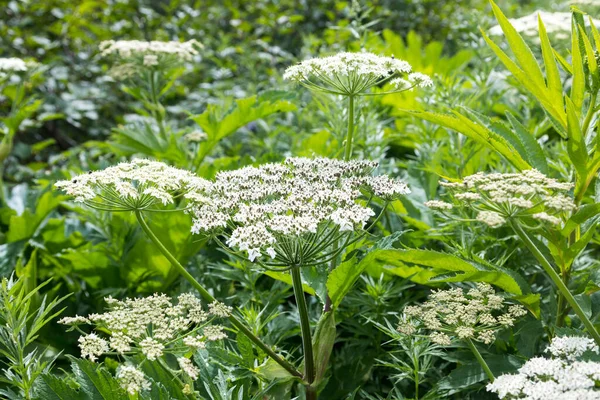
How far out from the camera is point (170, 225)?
2.37 meters

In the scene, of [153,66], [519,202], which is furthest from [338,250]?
[153,66]

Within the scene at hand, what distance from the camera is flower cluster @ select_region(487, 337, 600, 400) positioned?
3.61ft

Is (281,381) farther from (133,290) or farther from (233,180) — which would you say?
(133,290)

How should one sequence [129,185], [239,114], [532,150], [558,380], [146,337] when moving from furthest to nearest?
[239,114], [532,150], [129,185], [146,337], [558,380]

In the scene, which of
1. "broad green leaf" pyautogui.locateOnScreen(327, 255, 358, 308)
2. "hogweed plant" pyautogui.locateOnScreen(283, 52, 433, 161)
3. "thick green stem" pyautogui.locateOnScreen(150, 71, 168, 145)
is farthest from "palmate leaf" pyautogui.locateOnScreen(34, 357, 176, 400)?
"thick green stem" pyautogui.locateOnScreen(150, 71, 168, 145)

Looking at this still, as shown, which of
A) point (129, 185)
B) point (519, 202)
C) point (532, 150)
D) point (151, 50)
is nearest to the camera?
point (519, 202)

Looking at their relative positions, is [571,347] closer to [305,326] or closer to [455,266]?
[455,266]

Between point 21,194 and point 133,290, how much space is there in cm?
115

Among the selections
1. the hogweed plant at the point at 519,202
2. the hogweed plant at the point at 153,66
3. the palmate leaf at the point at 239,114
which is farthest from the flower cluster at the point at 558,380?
the hogweed plant at the point at 153,66

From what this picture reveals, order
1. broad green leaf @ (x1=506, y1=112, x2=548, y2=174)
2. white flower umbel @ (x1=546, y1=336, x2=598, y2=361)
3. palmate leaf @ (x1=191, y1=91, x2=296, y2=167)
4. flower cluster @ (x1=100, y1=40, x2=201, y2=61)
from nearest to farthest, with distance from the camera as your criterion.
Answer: white flower umbel @ (x1=546, y1=336, x2=598, y2=361), broad green leaf @ (x1=506, y1=112, x2=548, y2=174), palmate leaf @ (x1=191, y1=91, x2=296, y2=167), flower cluster @ (x1=100, y1=40, x2=201, y2=61)

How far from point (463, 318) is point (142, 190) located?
0.81m

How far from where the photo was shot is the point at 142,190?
1.57 metres

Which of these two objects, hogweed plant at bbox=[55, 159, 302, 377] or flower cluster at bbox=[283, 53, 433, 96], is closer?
hogweed plant at bbox=[55, 159, 302, 377]

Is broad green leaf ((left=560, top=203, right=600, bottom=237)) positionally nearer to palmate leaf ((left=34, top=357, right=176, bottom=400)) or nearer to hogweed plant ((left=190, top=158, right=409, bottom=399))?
hogweed plant ((left=190, top=158, right=409, bottom=399))
